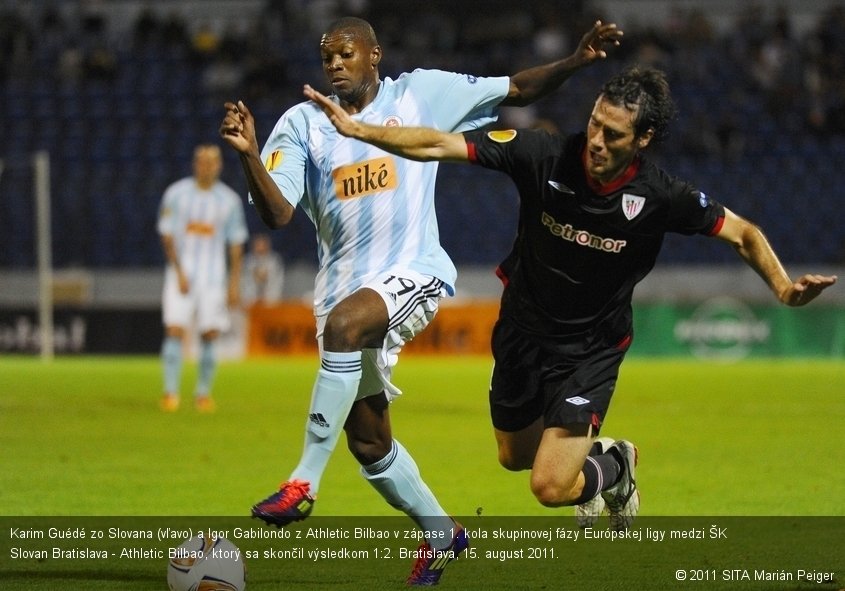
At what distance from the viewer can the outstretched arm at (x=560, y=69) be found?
6473 millimetres

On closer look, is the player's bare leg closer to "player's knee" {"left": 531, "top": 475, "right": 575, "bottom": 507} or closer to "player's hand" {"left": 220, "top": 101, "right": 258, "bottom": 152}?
"player's knee" {"left": 531, "top": 475, "right": 575, "bottom": 507}

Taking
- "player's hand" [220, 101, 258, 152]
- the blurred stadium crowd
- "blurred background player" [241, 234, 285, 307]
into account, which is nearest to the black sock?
"player's hand" [220, 101, 258, 152]

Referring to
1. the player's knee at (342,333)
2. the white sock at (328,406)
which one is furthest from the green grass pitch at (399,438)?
the player's knee at (342,333)

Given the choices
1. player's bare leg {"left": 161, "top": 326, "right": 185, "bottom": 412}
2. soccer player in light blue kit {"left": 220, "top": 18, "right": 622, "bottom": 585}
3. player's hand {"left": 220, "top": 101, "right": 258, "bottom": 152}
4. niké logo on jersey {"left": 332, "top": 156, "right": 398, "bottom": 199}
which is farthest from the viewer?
player's bare leg {"left": 161, "top": 326, "right": 185, "bottom": 412}

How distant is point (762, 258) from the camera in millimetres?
5711

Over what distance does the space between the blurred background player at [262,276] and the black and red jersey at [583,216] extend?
16.4 m

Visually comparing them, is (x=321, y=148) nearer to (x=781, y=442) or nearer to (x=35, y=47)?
(x=781, y=442)

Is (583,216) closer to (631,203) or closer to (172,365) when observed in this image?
(631,203)

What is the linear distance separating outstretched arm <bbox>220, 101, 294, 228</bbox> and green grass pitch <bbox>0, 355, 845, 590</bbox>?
1.53 metres

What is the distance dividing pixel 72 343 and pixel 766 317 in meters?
10.9

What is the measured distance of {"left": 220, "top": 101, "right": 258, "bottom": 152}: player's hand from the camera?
5.51 m

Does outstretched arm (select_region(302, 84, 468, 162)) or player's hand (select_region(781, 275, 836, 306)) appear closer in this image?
outstretched arm (select_region(302, 84, 468, 162))

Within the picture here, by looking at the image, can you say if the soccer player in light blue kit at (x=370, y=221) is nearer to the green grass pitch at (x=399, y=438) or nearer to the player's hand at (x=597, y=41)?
the player's hand at (x=597, y=41)

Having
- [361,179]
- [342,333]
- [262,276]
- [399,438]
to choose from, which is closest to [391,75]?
[262,276]
